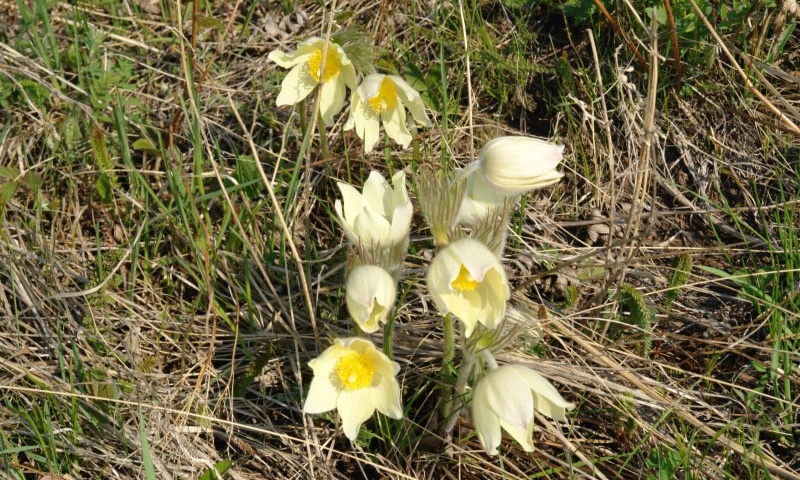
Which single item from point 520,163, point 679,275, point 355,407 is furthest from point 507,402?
point 679,275

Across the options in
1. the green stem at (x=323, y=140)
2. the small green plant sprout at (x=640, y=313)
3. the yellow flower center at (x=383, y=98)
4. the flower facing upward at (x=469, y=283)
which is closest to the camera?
the flower facing upward at (x=469, y=283)

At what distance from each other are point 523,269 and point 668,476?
74 cm

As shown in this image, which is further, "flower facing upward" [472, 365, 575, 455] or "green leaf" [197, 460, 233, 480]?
"green leaf" [197, 460, 233, 480]

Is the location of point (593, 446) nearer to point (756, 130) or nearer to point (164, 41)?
point (756, 130)

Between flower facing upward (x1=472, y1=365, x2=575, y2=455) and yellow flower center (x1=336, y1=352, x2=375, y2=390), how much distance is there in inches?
9.2

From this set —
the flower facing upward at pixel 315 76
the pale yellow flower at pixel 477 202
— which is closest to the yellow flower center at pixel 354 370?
the pale yellow flower at pixel 477 202

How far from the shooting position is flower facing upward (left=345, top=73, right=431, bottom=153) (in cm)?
229

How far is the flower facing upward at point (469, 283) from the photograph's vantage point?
1651mm

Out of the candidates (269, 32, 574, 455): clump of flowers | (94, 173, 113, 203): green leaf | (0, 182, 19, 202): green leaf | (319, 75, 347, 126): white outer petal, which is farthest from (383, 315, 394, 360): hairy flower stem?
(0, 182, 19, 202): green leaf

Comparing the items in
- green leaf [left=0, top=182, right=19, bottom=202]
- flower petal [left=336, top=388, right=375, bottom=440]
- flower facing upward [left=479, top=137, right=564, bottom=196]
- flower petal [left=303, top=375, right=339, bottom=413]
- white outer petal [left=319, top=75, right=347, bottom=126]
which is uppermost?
flower facing upward [left=479, top=137, right=564, bottom=196]

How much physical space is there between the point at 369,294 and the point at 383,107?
2.70 ft

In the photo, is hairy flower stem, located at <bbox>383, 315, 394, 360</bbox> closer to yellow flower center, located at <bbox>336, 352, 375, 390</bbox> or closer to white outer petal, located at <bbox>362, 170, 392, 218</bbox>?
yellow flower center, located at <bbox>336, 352, 375, 390</bbox>

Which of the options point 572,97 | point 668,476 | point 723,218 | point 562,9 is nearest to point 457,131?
point 572,97

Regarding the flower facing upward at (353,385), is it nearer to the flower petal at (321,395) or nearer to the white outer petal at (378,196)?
the flower petal at (321,395)
